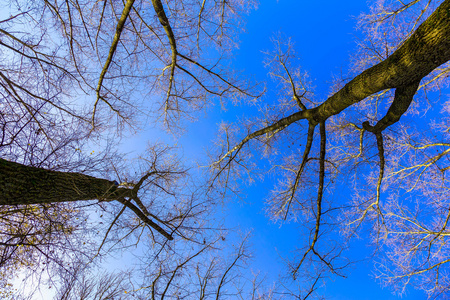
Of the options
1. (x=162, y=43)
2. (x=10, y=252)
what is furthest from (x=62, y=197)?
(x=162, y=43)

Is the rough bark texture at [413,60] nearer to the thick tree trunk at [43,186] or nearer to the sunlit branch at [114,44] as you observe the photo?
the sunlit branch at [114,44]

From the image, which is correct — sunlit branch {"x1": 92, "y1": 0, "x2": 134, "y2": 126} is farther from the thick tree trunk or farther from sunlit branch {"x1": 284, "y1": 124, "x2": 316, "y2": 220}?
sunlit branch {"x1": 284, "y1": 124, "x2": 316, "y2": 220}

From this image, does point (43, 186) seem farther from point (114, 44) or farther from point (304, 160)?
point (304, 160)

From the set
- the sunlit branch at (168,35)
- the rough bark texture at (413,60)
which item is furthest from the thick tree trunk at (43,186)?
the rough bark texture at (413,60)

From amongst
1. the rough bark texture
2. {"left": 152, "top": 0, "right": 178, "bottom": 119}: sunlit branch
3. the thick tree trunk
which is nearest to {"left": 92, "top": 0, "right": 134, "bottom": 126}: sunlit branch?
{"left": 152, "top": 0, "right": 178, "bottom": 119}: sunlit branch

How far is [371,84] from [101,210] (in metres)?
4.97

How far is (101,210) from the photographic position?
4047mm

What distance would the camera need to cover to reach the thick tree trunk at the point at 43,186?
304cm

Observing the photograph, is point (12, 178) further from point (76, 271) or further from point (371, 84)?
point (371, 84)

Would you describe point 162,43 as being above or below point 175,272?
above

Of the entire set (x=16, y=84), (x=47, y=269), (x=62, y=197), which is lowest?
(x=47, y=269)

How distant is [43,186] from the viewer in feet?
10.8

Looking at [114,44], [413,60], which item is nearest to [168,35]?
[114,44]

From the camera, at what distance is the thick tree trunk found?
Result: 3.04 m
